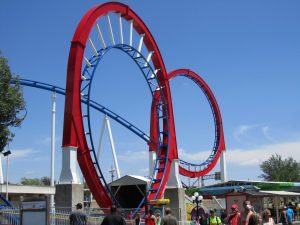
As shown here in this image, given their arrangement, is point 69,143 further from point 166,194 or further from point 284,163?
point 284,163

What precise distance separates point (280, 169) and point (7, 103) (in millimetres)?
61972

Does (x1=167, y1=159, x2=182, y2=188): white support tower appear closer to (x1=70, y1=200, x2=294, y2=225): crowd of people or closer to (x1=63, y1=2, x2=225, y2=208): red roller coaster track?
(x1=63, y1=2, x2=225, y2=208): red roller coaster track

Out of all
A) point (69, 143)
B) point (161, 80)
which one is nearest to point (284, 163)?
point (161, 80)

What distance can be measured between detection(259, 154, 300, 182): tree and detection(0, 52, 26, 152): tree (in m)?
59.8

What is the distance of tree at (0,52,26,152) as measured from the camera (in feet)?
65.9

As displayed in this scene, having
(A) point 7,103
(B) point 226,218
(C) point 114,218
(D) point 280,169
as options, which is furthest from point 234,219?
(D) point 280,169

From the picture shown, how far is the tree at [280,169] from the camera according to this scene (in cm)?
7369

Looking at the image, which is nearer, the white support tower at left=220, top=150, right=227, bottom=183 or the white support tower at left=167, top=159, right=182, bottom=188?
the white support tower at left=167, top=159, right=182, bottom=188

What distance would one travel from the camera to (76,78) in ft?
81.0

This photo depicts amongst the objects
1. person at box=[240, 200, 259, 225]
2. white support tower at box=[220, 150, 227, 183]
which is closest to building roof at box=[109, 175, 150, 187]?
person at box=[240, 200, 259, 225]

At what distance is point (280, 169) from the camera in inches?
2948

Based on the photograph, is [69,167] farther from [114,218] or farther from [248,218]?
[248,218]

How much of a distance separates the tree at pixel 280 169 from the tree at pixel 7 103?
59769 millimetres

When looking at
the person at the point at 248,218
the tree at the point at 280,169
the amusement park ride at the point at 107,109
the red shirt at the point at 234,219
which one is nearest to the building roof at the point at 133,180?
the amusement park ride at the point at 107,109
